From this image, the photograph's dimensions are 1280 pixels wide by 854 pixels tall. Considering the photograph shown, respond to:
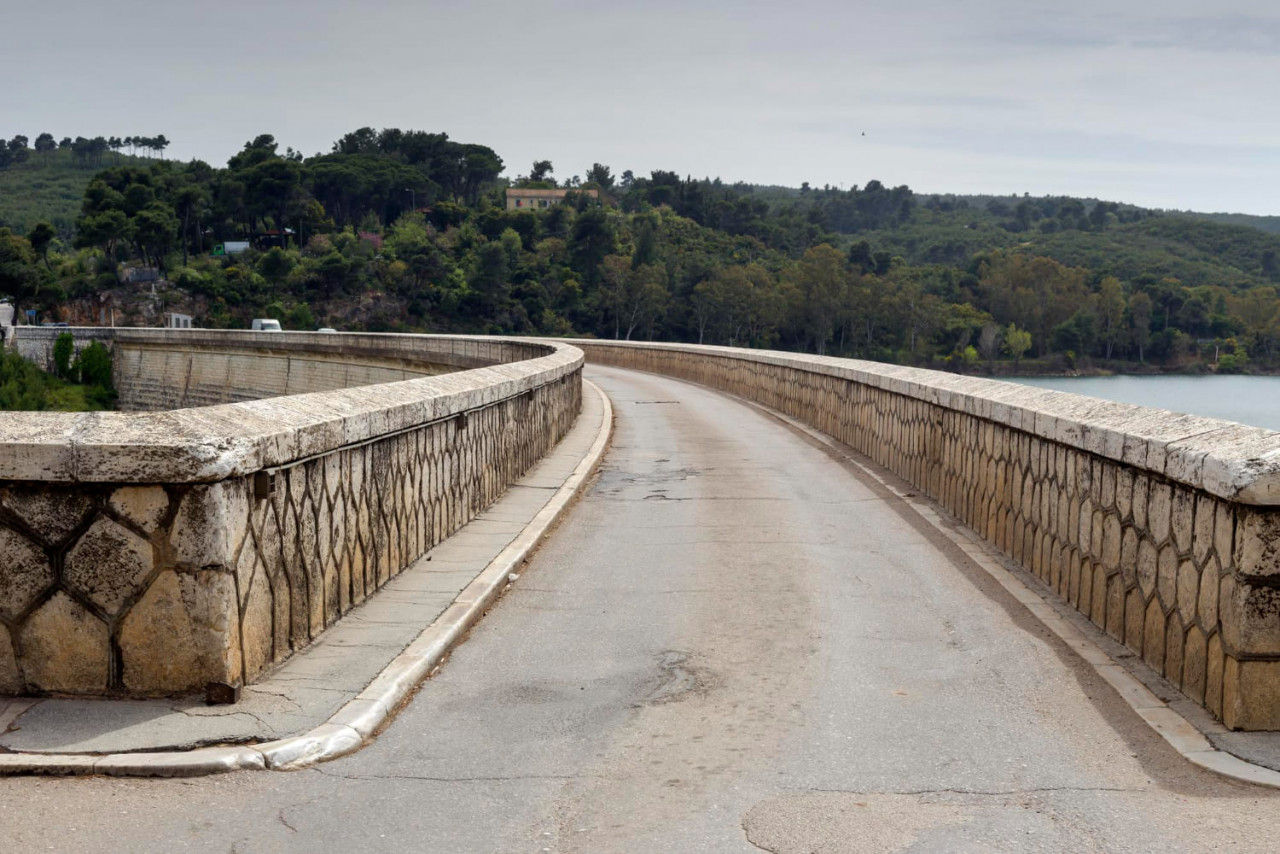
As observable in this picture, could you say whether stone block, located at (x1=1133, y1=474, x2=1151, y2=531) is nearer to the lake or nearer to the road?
the road

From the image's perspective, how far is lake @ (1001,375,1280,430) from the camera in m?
70.0

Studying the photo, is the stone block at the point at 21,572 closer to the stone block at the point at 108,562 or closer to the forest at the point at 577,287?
the stone block at the point at 108,562

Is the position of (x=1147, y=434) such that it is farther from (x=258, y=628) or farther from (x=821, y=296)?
(x=821, y=296)

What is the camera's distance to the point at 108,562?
5910mm

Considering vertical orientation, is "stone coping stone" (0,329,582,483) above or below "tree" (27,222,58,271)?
below

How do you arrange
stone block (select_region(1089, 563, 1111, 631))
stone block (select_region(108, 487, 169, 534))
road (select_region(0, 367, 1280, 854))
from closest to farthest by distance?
road (select_region(0, 367, 1280, 854))
stone block (select_region(108, 487, 169, 534))
stone block (select_region(1089, 563, 1111, 631))

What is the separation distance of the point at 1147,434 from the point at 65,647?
5947mm

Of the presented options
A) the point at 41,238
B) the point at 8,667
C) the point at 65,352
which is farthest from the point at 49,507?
the point at 41,238

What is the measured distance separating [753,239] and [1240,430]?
7612 inches

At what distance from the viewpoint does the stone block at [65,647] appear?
5.98m

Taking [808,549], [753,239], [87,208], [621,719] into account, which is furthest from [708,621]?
[753,239]

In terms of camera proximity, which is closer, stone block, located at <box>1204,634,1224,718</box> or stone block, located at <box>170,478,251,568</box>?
stone block, located at <box>170,478,251,568</box>

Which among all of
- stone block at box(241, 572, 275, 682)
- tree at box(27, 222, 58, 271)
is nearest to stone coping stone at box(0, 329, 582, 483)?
stone block at box(241, 572, 275, 682)

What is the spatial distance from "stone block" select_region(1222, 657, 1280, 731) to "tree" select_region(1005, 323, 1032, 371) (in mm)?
125385
